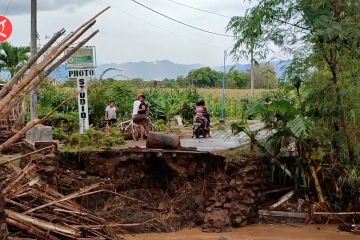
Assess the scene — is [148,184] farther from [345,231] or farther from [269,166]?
[345,231]

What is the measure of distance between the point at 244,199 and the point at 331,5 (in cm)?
462

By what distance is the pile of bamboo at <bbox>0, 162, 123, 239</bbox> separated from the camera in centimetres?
430

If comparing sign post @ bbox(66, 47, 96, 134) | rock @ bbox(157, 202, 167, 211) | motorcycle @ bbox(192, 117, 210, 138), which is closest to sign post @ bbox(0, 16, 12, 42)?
sign post @ bbox(66, 47, 96, 134)

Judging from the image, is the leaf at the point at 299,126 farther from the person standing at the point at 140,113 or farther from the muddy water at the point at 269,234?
the person standing at the point at 140,113

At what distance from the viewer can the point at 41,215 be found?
4.57m

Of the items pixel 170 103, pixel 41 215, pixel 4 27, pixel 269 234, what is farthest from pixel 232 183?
pixel 170 103

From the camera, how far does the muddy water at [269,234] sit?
1181 cm

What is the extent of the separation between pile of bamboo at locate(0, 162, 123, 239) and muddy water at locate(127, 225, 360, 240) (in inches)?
277

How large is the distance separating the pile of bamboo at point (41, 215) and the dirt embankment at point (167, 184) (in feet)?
24.0

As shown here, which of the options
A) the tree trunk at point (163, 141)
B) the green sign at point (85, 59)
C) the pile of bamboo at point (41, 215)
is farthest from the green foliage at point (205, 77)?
the pile of bamboo at point (41, 215)

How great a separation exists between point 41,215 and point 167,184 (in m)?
9.96

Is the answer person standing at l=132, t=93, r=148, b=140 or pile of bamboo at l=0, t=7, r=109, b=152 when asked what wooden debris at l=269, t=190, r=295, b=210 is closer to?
person standing at l=132, t=93, r=148, b=140

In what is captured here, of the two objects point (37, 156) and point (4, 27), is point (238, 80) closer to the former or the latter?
point (4, 27)

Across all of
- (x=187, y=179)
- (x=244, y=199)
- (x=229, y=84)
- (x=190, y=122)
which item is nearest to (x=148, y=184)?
(x=187, y=179)
